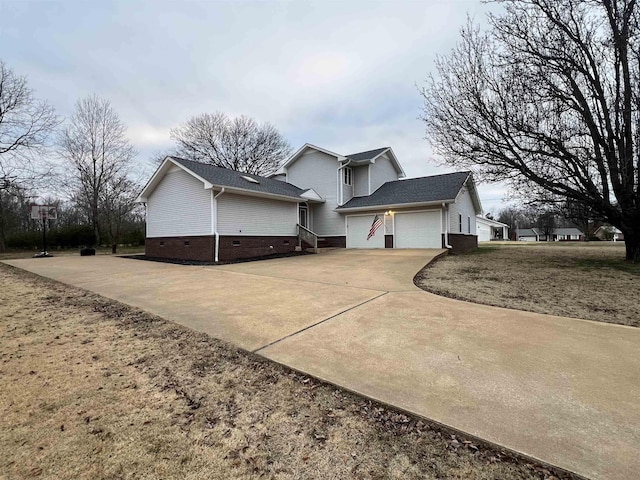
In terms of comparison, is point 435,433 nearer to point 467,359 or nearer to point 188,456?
point 467,359

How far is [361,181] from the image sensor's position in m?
20.1

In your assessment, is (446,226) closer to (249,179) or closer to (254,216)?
(254,216)

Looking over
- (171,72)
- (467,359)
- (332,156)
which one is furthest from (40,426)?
(332,156)

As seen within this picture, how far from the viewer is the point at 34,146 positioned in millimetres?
20219

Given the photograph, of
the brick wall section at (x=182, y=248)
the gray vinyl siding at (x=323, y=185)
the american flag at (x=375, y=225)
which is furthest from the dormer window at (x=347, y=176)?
the brick wall section at (x=182, y=248)

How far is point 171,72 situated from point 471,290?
16.3m

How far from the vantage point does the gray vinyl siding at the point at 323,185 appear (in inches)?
760

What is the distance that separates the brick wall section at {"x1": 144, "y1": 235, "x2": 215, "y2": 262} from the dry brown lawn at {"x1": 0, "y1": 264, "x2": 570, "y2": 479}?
965 centimetres

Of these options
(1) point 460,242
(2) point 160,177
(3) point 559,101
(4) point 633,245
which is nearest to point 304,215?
(2) point 160,177

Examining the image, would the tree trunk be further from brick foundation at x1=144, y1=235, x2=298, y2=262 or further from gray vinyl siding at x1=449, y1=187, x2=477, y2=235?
brick foundation at x1=144, y1=235, x2=298, y2=262

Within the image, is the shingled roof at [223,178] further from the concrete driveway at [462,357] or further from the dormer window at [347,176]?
the concrete driveway at [462,357]

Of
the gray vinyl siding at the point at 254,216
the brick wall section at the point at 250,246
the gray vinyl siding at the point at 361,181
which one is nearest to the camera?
the brick wall section at the point at 250,246

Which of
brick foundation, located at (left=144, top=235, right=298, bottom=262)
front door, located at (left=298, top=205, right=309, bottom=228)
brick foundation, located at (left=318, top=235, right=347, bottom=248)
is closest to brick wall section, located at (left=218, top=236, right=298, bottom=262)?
brick foundation, located at (left=144, top=235, right=298, bottom=262)

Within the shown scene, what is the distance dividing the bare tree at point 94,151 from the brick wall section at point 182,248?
14.8 metres
